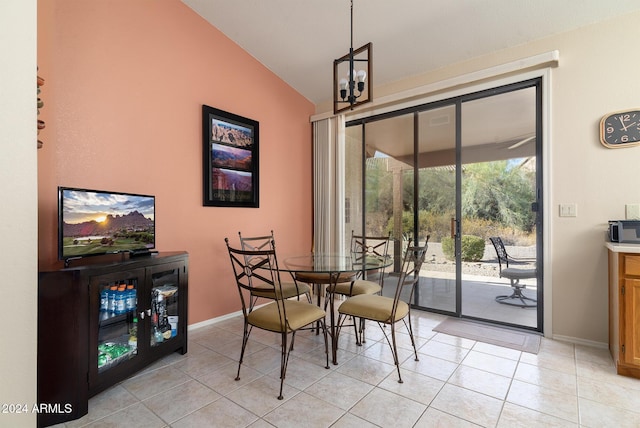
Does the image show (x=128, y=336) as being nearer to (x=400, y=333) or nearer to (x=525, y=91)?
(x=400, y=333)

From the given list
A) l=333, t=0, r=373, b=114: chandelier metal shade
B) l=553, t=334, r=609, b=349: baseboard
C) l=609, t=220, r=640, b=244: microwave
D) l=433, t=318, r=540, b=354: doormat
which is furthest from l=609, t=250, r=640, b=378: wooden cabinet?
l=333, t=0, r=373, b=114: chandelier metal shade

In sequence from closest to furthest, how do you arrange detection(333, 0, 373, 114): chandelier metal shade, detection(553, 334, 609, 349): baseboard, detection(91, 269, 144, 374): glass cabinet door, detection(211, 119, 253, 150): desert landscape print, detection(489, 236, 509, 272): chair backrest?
1. detection(91, 269, 144, 374): glass cabinet door
2. detection(333, 0, 373, 114): chandelier metal shade
3. detection(553, 334, 609, 349): baseboard
4. detection(489, 236, 509, 272): chair backrest
5. detection(211, 119, 253, 150): desert landscape print

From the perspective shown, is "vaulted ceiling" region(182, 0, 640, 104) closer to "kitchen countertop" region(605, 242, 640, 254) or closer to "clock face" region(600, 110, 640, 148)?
"clock face" region(600, 110, 640, 148)

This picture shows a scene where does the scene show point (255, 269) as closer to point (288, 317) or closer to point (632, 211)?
point (288, 317)

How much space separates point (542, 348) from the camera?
2637 mm

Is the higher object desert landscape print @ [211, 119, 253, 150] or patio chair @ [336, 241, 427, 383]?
desert landscape print @ [211, 119, 253, 150]

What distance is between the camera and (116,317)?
205cm

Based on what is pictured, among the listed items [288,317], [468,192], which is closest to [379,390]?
[288,317]

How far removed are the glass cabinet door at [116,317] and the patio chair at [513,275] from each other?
3.42m

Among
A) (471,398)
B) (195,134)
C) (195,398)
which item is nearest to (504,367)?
(471,398)

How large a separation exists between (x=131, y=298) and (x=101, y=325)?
231mm

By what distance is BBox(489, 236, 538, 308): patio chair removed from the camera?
3109mm

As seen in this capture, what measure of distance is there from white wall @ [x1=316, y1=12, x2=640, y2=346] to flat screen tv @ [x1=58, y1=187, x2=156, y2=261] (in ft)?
12.1

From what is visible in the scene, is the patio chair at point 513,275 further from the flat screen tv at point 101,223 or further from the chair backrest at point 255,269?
the flat screen tv at point 101,223
